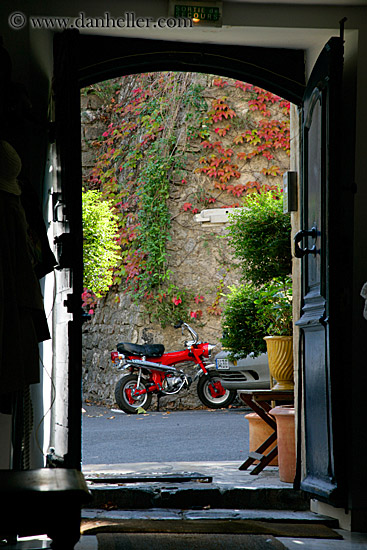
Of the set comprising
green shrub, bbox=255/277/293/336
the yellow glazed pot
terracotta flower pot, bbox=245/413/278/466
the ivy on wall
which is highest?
the ivy on wall

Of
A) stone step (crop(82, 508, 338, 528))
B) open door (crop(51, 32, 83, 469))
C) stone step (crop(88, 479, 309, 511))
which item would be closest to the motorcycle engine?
stone step (crop(88, 479, 309, 511))

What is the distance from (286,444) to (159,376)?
578 centimetres

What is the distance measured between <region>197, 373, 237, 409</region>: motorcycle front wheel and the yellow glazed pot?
497 cm

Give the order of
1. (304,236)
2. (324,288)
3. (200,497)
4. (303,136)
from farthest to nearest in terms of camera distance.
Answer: (200,497), (303,136), (304,236), (324,288)

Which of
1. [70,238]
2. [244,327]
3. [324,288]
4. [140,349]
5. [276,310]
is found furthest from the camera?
[140,349]

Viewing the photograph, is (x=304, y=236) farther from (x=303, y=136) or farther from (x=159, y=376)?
(x=159, y=376)

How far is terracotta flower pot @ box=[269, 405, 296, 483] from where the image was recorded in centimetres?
495

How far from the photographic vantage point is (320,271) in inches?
155

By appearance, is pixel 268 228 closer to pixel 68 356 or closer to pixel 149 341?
pixel 68 356

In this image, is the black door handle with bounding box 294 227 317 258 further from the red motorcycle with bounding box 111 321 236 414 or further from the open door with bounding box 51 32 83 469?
the red motorcycle with bounding box 111 321 236 414

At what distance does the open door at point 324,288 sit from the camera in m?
3.75

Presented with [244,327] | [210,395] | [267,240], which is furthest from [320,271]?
[210,395]

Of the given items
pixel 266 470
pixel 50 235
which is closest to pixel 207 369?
Answer: pixel 266 470

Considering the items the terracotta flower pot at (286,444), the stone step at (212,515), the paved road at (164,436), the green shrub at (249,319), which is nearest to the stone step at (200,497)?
the stone step at (212,515)
